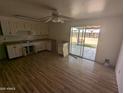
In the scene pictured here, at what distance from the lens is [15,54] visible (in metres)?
3.99

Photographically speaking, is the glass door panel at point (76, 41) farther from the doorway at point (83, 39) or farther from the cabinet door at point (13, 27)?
the cabinet door at point (13, 27)

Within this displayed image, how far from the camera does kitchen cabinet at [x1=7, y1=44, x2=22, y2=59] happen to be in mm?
3754

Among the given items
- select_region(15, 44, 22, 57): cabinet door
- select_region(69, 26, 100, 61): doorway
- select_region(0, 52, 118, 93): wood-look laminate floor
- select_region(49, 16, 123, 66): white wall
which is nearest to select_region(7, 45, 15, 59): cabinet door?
select_region(15, 44, 22, 57): cabinet door

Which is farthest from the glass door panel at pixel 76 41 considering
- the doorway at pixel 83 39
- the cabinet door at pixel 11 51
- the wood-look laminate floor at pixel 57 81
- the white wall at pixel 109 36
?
the cabinet door at pixel 11 51

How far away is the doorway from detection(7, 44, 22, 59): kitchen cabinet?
302cm

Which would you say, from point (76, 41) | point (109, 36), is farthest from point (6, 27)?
point (109, 36)

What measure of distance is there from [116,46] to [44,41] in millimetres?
4172

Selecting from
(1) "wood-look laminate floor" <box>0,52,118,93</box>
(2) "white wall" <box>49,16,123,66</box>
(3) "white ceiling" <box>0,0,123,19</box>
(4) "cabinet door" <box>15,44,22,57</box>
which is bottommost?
(1) "wood-look laminate floor" <box>0,52,118,93</box>

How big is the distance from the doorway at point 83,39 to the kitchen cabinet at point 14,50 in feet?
9.92

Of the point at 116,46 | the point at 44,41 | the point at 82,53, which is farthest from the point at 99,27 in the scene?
the point at 44,41

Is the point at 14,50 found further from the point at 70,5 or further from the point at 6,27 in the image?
the point at 70,5

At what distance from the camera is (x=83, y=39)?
170 inches

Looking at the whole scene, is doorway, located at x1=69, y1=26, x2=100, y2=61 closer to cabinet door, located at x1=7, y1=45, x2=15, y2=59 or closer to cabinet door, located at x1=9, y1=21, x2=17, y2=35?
cabinet door, located at x1=9, y1=21, x2=17, y2=35

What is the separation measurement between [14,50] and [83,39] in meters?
3.81
